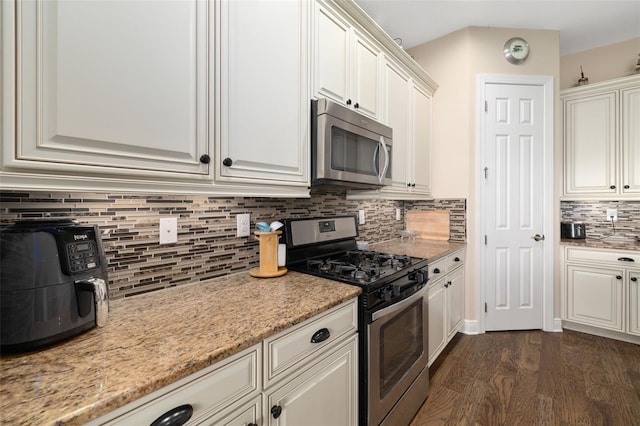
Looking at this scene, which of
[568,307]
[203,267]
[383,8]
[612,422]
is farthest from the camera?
[568,307]

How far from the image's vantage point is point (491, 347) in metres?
2.54

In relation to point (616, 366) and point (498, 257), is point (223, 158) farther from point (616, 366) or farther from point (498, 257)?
point (616, 366)

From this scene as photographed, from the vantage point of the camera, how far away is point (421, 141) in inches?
110

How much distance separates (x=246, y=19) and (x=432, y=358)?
234 cm

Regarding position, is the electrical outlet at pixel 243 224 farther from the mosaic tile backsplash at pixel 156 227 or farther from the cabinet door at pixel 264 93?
the cabinet door at pixel 264 93

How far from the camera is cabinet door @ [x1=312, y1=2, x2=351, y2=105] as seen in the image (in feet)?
5.12

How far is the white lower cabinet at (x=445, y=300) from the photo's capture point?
2.09 meters

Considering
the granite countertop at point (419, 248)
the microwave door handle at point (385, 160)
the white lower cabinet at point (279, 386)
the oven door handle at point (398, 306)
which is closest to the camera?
the white lower cabinet at point (279, 386)

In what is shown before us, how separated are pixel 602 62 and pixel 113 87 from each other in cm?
445

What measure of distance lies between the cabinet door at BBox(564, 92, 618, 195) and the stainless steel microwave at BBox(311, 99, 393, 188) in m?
2.33

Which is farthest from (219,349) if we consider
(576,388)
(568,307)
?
(568,307)

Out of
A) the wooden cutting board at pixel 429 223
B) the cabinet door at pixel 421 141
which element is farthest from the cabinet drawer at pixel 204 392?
the wooden cutting board at pixel 429 223

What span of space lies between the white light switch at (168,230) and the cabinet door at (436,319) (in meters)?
1.65

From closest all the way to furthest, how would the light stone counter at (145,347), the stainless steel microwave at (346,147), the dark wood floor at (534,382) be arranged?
the light stone counter at (145,347) → the stainless steel microwave at (346,147) → the dark wood floor at (534,382)
